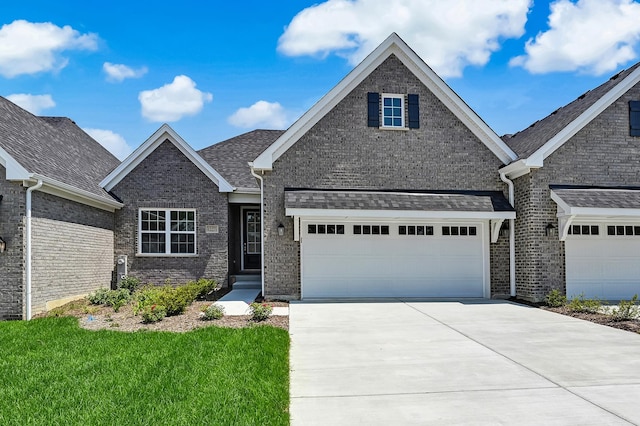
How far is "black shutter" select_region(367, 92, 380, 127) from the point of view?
45.2 feet

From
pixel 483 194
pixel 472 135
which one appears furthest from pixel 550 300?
pixel 472 135

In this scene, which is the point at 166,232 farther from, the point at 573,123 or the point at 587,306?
the point at 573,123

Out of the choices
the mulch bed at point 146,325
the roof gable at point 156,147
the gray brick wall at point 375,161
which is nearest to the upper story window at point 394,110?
the gray brick wall at point 375,161

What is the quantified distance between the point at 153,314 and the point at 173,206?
6.41 meters

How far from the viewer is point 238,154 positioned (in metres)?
18.4

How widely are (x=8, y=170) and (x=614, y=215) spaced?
1502 cm

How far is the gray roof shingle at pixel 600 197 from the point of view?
1252 cm

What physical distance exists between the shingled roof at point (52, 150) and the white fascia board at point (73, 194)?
163mm

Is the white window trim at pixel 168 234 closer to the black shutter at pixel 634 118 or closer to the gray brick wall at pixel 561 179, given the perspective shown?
the gray brick wall at pixel 561 179

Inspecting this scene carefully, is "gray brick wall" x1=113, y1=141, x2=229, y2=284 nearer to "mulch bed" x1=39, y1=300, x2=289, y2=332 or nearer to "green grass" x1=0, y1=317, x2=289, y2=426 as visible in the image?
"mulch bed" x1=39, y1=300, x2=289, y2=332

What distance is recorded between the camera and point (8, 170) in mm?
10312

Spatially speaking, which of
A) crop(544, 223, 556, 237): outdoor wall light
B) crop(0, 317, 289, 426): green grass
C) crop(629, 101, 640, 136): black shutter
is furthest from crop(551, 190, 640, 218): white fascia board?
crop(0, 317, 289, 426): green grass

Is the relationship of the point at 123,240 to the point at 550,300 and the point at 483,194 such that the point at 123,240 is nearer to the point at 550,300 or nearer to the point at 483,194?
the point at 483,194

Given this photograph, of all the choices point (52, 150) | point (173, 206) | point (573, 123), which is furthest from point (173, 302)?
point (573, 123)
